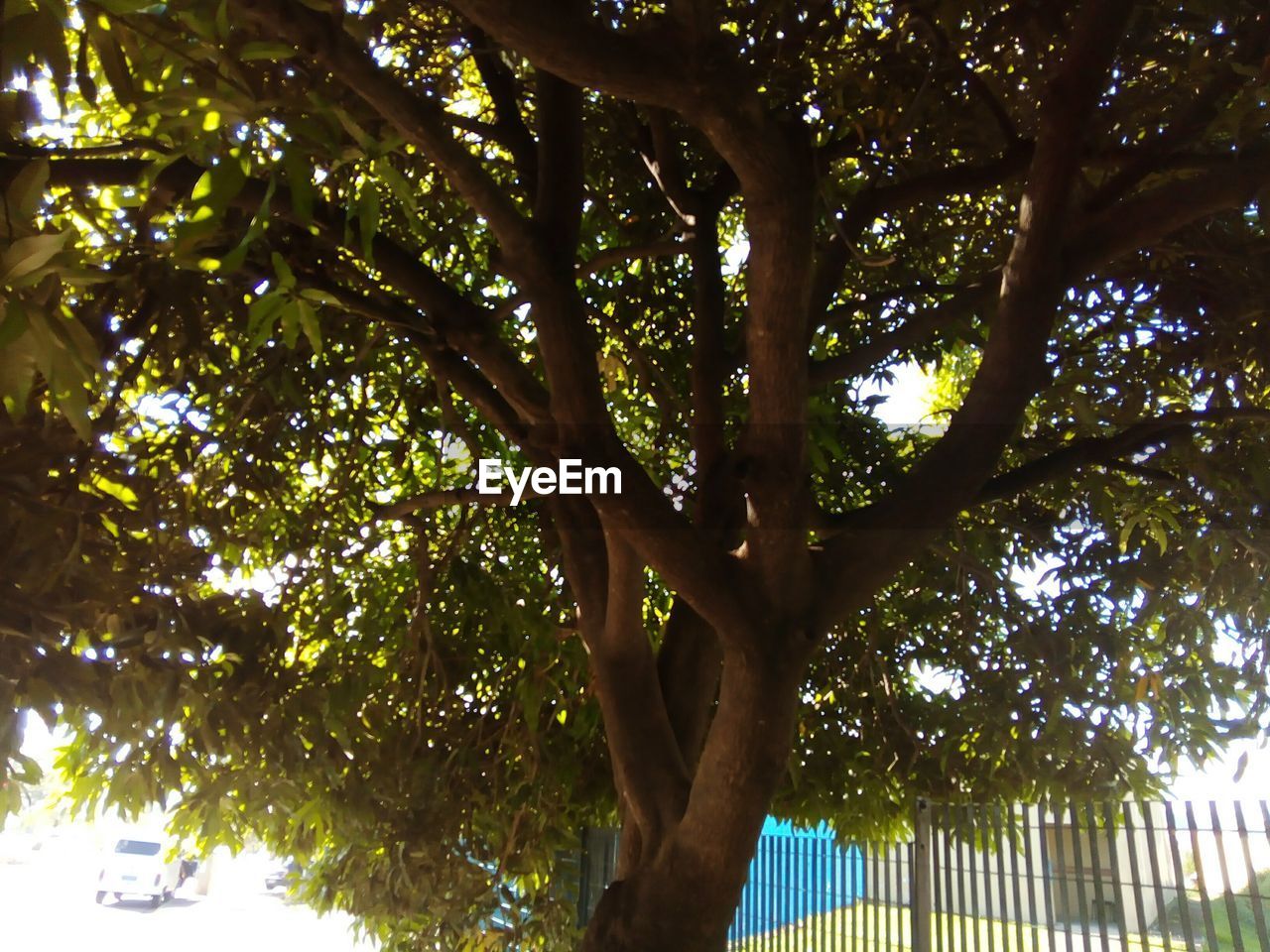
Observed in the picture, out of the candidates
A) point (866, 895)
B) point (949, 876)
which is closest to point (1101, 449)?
point (949, 876)

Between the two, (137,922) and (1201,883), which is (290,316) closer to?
(1201,883)

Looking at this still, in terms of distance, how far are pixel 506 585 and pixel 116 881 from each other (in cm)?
933

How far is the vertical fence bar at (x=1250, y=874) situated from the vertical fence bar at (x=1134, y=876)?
0.51m

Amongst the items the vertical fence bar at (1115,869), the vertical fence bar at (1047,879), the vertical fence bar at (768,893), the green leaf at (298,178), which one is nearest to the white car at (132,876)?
the vertical fence bar at (768,893)

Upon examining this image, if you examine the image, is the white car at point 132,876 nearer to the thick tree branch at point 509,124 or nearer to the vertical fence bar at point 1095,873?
the thick tree branch at point 509,124

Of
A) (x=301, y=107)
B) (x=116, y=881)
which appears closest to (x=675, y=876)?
(x=301, y=107)

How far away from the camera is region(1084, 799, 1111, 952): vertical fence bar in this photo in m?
4.17

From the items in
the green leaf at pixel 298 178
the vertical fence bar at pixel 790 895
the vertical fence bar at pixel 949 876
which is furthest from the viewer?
the vertical fence bar at pixel 790 895

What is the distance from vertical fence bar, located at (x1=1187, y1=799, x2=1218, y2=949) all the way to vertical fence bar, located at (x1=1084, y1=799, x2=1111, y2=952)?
46 centimetres

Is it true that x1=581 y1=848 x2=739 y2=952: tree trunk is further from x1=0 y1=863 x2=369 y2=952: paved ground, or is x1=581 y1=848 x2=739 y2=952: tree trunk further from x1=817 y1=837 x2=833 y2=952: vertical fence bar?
x1=0 y1=863 x2=369 y2=952: paved ground

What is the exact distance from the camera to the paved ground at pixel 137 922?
8633 mm

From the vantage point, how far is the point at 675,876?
3064 mm

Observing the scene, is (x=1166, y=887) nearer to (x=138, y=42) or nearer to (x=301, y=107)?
(x=301, y=107)

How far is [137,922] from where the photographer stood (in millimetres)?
10555
